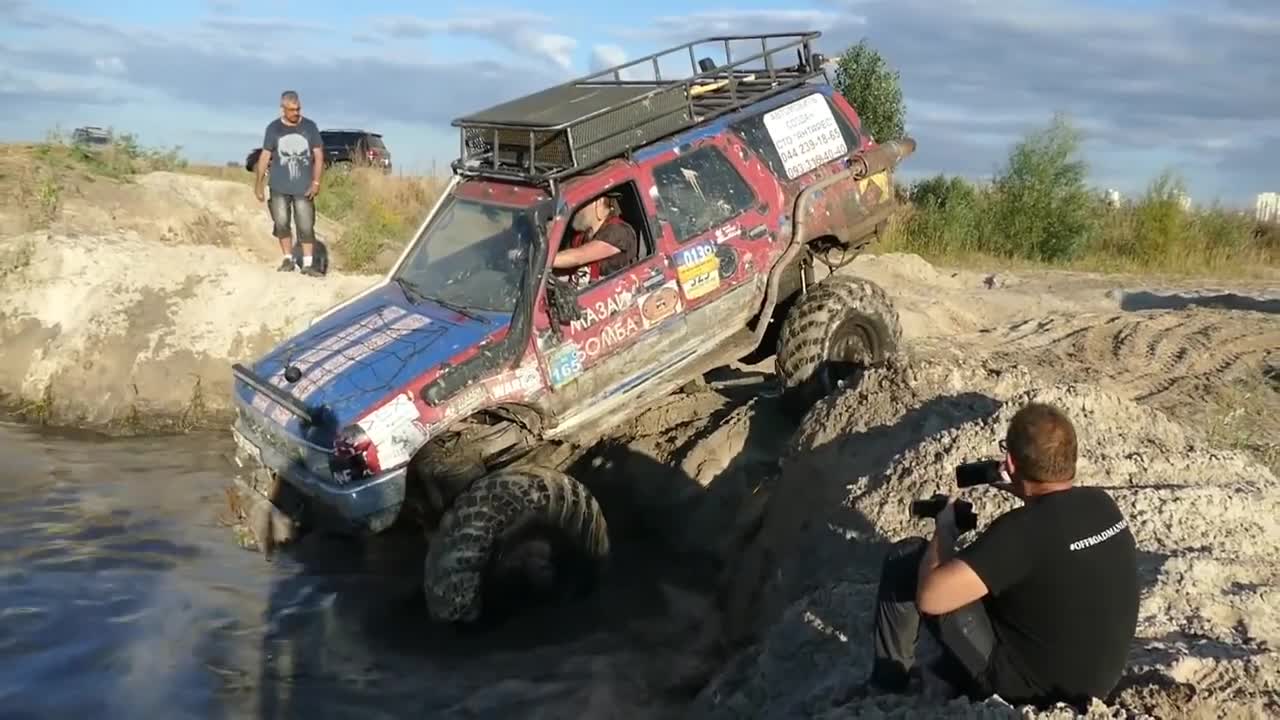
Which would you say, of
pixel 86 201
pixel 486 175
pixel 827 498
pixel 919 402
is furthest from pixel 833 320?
pixel 86 201

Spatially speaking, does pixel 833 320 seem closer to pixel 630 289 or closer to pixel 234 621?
pixel 630 289

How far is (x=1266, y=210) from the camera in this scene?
2500 centimetres

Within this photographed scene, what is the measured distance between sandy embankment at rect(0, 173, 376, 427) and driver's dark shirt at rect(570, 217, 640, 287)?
473 centimetres

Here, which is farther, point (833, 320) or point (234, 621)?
point (833, 320)

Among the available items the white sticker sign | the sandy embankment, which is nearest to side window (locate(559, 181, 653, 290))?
the white sticker sign

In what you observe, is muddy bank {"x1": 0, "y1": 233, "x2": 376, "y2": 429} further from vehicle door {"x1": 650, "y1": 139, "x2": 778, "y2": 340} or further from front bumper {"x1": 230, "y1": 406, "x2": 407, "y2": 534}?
vehicle door {"x1": 650, "y1": 139, "x2": 778, "y2": 340}

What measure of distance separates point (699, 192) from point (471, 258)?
1.54 metres

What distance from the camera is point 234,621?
6.49 m

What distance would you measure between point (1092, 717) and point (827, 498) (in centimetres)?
269

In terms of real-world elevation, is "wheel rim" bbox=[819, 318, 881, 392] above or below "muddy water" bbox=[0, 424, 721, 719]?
above

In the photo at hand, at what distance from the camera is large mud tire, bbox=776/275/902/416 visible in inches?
305

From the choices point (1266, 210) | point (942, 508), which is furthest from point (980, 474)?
point (1266, 210)

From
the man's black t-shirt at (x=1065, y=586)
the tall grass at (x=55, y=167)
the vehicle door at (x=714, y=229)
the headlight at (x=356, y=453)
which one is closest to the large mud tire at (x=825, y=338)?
the vehicle door at (x=714, y=229)

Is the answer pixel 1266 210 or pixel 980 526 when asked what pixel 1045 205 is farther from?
pixel 980 526
